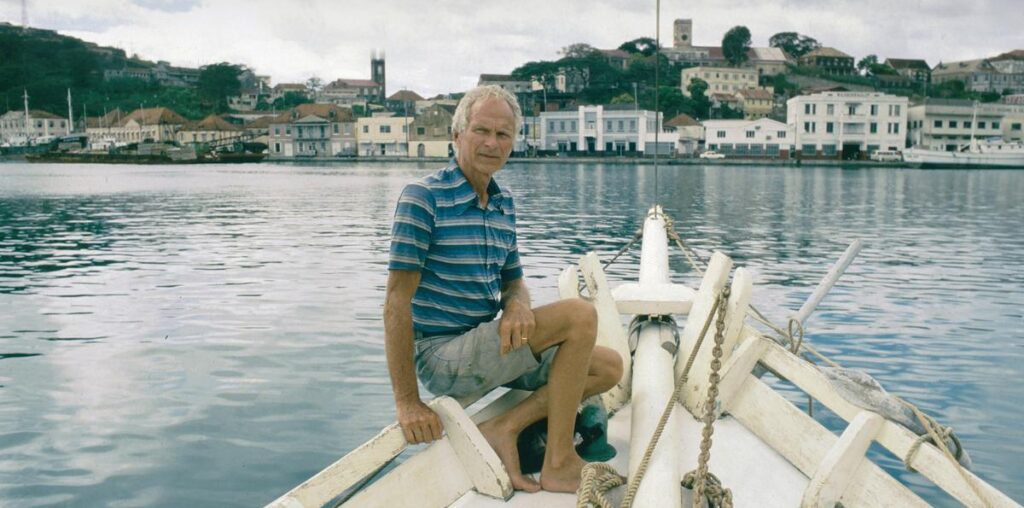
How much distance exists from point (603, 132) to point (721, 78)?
54.9 m

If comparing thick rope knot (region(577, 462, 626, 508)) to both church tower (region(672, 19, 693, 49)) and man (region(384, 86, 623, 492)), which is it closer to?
man (region(384, 86, 623, 492))

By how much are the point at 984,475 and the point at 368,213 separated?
2714cm

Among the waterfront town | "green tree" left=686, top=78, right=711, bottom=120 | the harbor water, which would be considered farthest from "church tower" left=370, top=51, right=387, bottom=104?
the harbor water

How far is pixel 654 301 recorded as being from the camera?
569cm

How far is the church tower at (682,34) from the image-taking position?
579 feet

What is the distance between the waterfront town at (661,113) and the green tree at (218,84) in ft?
5.14

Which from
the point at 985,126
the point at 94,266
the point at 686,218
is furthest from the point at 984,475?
the point at 985,126

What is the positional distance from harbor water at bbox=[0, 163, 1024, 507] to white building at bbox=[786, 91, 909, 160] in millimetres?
67405

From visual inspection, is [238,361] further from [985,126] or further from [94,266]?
[985,126]

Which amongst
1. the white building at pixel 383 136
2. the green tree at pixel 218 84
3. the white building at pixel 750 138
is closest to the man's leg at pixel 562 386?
the white building at pixel 750 138

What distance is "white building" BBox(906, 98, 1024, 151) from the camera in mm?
96500

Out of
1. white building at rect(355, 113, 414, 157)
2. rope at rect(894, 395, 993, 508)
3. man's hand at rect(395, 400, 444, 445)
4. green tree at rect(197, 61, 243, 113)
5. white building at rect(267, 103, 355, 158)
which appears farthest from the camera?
green tree at rect(197, 61, 243, 113)

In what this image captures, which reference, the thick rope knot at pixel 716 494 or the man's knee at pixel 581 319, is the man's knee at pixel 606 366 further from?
the thick rope knot at pixel 716 494

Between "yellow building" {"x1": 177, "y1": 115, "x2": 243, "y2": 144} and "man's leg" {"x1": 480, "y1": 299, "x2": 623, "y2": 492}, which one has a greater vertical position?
"yellow building" {"x1": 177, "y1": 115, "x2": 243, "y2": 144}
